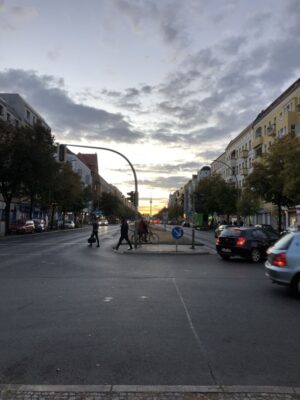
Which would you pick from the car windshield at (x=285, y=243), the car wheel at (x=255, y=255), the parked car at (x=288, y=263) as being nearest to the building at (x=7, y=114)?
the car wheel at (x=255, y=255)

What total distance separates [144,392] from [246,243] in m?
14.6

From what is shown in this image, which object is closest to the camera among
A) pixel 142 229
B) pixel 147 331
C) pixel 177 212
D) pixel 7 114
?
pixel 147 331

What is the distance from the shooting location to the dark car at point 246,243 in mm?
18125

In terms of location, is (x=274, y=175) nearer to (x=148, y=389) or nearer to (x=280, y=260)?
(x=280, y=260)

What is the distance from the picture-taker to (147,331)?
6.41 metres

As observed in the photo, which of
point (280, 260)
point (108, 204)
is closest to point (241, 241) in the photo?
point (280, 260)

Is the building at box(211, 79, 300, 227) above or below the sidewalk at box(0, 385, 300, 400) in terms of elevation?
above

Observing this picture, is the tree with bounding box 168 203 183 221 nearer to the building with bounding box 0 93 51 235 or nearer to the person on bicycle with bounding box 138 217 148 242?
the building with bounding box 0 93 51 235

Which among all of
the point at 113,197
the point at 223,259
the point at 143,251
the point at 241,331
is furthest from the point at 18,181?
the point at 113,197

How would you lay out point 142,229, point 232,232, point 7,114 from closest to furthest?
point 232,232
point 142,229
point 7,114

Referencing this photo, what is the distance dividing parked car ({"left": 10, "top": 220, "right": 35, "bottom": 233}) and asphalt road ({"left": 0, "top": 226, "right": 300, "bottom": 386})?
34635mm

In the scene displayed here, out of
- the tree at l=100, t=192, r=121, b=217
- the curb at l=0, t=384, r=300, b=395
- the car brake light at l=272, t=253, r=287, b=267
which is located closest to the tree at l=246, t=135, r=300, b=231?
the car brake light at l=272, t=253, r=287, b=267

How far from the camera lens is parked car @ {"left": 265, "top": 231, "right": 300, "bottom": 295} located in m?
9.63

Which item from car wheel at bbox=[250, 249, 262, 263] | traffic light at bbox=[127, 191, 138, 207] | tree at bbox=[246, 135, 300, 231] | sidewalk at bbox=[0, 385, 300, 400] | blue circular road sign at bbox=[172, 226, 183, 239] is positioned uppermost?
tree at bbox=[246, 135, 300, 231]
